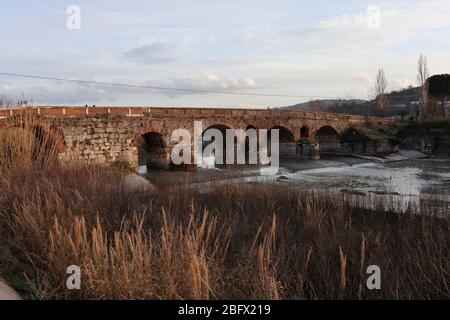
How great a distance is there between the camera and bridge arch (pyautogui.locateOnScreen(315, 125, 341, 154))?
45000mm

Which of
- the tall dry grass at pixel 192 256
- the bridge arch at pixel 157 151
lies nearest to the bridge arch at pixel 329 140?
the bridge arch at pixel 157 151

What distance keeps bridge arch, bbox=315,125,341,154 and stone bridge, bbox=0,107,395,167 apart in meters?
6.54

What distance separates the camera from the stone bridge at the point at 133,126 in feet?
74.2

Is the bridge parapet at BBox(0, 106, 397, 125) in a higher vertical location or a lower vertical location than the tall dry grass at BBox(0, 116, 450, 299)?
higher

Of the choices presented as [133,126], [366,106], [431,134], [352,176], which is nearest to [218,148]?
[133,126]

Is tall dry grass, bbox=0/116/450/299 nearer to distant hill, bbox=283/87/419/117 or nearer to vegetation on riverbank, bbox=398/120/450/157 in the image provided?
vegetation on riverbank, bbox=398/120/450/157

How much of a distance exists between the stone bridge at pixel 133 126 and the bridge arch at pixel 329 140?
6.54 m

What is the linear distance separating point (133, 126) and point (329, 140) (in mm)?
26572

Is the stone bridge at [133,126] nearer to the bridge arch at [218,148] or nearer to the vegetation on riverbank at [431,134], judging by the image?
the bridge arch at [218,148]

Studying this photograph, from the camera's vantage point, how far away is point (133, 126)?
85.0 ft

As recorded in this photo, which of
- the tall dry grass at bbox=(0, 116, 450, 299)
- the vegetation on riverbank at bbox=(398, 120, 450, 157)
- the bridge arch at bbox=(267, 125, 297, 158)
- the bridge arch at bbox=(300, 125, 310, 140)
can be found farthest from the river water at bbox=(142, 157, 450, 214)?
the tall dry grass at bbox=(0, 116, 450, 299)

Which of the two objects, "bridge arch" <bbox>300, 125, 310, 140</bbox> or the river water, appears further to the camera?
"bridge arch" <bbox>300, 125, 310, 140</bbox>

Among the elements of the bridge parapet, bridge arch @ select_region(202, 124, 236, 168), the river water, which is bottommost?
the river water

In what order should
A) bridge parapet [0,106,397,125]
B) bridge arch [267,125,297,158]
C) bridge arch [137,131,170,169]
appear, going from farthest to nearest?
1. bridge arch [267,125,297,158]
2. bridge arch [137,131,170,169]
3. bridge parapet [0,106,397,125]
